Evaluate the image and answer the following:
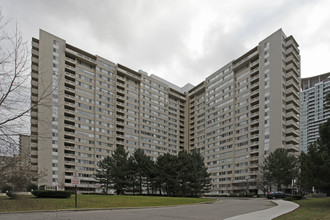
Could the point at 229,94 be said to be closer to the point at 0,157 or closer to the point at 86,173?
the point at 86,173

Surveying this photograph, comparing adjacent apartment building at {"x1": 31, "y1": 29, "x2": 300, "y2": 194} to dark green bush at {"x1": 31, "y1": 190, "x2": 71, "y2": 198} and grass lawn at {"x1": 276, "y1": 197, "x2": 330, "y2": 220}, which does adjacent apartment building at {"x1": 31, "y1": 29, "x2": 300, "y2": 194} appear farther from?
grass lawn at {"x1": 276, "y1": 197, "x2": 330, "y2": 220}

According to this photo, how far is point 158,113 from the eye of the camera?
12325 cm

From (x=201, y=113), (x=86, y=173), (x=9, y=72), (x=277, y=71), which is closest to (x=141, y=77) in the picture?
(x=201, y=113)

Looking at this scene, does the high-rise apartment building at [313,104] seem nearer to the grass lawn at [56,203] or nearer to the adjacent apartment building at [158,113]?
the adjacent apartment building at [158,113]

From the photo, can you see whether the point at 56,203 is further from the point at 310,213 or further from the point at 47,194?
the point at 310,213

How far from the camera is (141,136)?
112375 mm

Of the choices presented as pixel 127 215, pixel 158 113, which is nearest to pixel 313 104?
pixel 158 113

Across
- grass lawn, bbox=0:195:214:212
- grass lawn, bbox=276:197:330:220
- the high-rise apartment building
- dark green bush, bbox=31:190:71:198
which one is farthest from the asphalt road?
the high-rise apartment building

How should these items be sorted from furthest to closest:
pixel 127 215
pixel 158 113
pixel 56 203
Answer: pixel 158 113
pixel 56 203
pixel 127 215

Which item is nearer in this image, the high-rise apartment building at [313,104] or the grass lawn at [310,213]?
the grass lawn at [310,213]

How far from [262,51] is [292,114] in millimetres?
24954

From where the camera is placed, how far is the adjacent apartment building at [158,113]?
83.8 meters

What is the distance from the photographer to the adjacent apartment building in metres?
83.8

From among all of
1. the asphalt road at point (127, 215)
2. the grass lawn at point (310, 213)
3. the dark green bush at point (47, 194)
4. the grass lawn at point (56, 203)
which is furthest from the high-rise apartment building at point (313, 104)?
the dark green bush at point (47, 194)
